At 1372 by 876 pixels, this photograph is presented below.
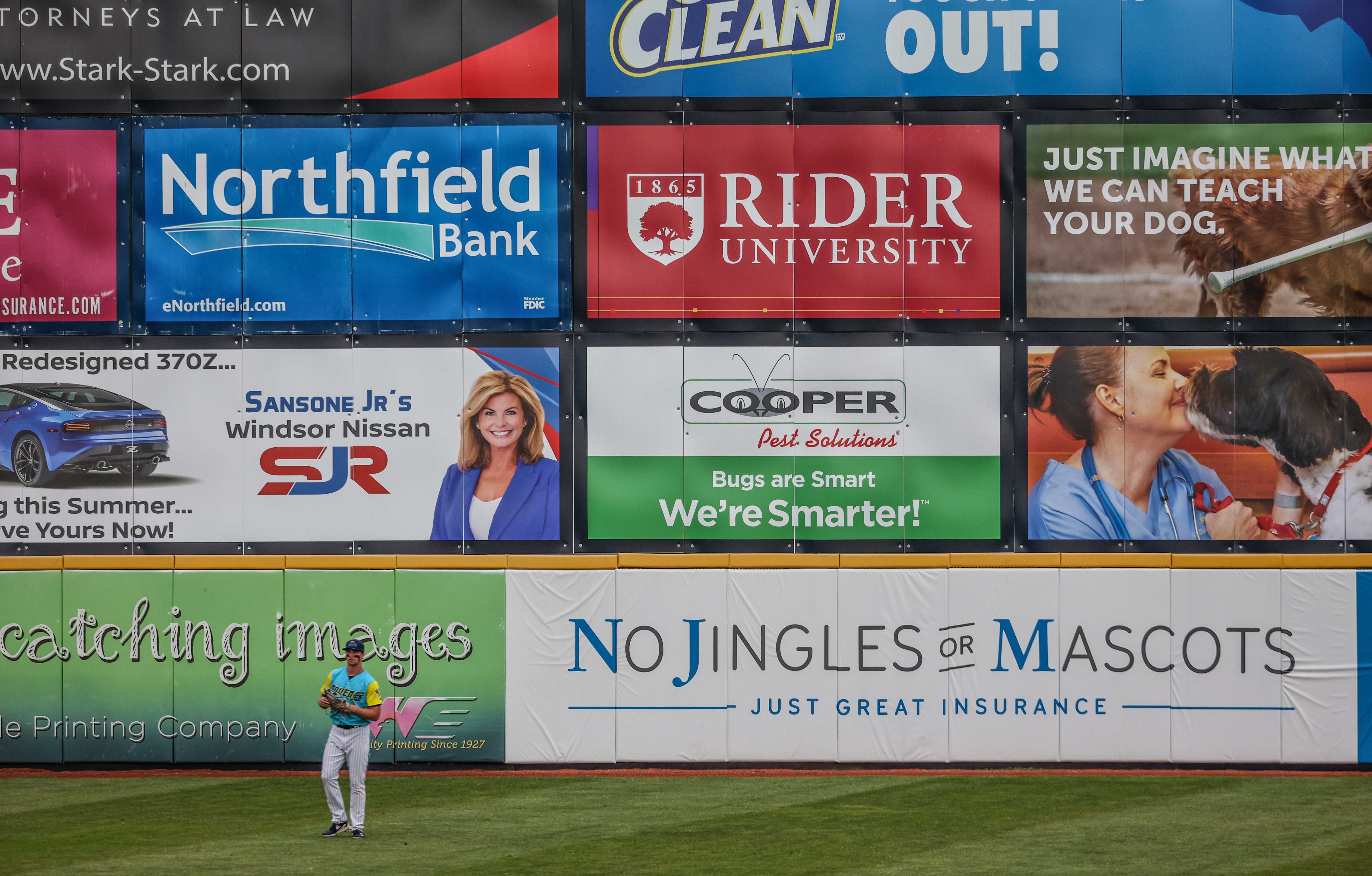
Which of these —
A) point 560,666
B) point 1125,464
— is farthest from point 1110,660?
point 560,666

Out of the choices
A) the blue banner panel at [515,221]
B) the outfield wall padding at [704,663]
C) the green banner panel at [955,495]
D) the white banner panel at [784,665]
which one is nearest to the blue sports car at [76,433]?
the outfield wall padding at [704,663]

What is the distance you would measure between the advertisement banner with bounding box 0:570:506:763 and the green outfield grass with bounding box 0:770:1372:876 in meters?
0.70

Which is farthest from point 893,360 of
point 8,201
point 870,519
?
point 8,201

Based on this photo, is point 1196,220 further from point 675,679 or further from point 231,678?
point 231,678

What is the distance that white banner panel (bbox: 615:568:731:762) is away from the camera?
1633cm

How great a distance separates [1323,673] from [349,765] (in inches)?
466

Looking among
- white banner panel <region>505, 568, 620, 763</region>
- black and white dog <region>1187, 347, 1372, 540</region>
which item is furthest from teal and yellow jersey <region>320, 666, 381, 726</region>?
black and white dog <region>1187, 347, 1372, 540</region>

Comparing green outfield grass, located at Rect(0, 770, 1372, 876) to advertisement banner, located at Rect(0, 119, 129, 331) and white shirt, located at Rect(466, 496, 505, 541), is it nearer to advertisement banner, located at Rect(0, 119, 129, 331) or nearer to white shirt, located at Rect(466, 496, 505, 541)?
white shirt, located at Rect(466, 496, 505, 541)

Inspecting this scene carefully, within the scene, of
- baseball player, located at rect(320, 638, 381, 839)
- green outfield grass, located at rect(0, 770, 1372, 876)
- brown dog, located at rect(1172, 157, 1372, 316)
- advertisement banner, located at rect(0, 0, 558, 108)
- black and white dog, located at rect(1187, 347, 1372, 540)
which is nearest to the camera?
green outfield grass, located at rect(0, 770, 1372, 876)

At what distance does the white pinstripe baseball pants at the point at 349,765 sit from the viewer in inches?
498

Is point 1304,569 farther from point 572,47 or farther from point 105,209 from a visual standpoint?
point 105,209

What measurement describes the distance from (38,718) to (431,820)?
20.4 ft

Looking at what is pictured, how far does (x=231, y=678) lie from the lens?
16.5 metres

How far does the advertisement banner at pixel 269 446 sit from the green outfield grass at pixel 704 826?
10.4ft
